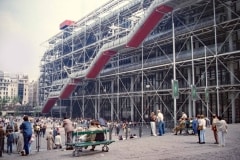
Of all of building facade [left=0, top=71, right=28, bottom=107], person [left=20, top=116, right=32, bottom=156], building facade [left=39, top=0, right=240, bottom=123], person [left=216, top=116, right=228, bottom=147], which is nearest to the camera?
person [left=20, top=116, right=32, bottom=156]

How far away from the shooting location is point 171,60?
78.6 feet

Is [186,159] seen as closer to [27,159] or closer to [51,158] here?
[51,158]

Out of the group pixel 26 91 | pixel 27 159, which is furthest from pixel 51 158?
pixel 26 91

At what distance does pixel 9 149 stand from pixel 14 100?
8584 centimetres

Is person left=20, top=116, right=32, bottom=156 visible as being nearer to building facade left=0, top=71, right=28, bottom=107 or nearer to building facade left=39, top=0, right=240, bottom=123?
building facade left=39, top=0, right=240, bottom=123

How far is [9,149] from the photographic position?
15062 millimetres

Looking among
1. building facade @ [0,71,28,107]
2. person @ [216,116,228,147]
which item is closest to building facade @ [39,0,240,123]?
person @ [216,116,228,147]

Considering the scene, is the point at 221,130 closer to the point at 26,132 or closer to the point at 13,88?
the point at 26,132

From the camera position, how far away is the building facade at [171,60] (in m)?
20.4

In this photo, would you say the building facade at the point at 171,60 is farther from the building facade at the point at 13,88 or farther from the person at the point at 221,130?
the building facade at the point at 13,88

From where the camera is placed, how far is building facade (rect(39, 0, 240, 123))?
67.0ft

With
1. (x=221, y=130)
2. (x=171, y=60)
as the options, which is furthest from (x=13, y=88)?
(x=221, y=130)

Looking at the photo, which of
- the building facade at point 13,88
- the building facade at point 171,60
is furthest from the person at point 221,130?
the building facade at point 13,88

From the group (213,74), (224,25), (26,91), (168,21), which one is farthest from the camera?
(26,91)
